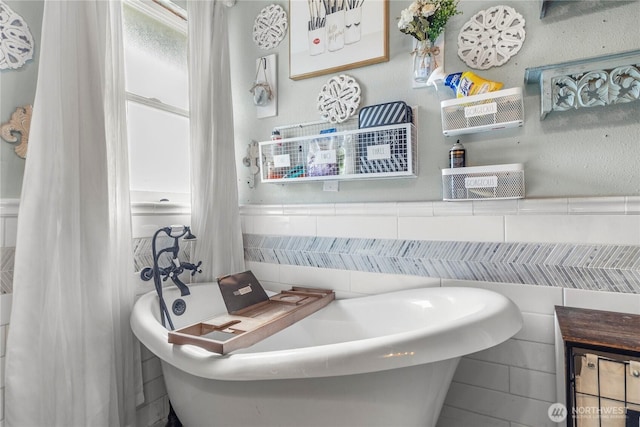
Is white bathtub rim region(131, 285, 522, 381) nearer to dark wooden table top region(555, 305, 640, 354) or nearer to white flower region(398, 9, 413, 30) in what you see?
dark wooden table top region(555, 305, 640, 354)

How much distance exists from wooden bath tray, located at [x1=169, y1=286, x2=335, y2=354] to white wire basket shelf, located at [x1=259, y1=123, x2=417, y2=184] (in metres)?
0.59

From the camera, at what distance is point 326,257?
1.68 meters

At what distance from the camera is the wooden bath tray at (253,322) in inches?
37.8

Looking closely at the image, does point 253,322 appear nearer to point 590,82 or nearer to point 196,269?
point 196,269

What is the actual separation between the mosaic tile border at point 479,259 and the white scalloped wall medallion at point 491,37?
76cm

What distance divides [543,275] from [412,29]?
3.66ft

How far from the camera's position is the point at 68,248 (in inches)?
43.5

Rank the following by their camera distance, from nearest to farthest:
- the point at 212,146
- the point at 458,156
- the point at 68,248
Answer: the point at 68,248
the point at 458,156
the point at 212,146

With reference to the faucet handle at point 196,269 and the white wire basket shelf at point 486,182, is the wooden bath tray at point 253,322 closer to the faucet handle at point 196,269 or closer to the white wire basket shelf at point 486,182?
the faucet handle at point 196,269

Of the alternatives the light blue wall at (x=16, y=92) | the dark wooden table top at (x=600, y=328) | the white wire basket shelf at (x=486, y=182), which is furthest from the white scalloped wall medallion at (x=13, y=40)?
the dark wooden table top at (x=600, y=328)

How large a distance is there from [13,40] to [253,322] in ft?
4.41

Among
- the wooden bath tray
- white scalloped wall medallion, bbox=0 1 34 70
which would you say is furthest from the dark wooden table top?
white scalloped wall medallion, bbox=0 1 34 70

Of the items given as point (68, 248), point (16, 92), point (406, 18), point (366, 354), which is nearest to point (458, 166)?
point (406, 18)

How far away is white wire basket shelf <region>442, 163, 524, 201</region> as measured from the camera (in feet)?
4.02
